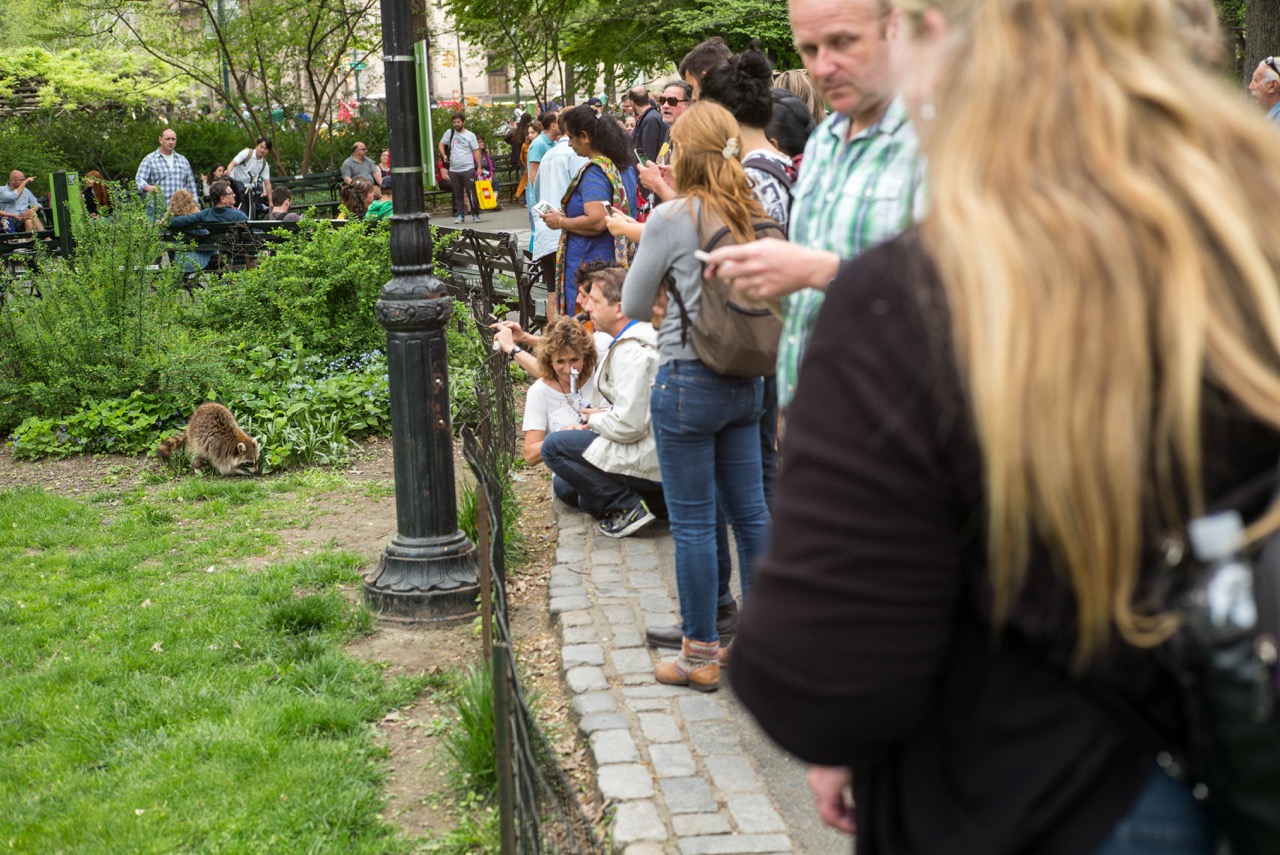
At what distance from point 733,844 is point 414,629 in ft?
7.61

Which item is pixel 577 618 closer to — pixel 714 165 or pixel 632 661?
pixel 632 661

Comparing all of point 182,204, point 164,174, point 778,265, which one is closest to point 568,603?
point 778,265

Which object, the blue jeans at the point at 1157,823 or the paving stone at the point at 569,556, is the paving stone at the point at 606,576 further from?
the blue jeans at the point at 1157,823

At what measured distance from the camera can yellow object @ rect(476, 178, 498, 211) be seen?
24.2 m

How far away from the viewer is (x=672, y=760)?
3.88 meters

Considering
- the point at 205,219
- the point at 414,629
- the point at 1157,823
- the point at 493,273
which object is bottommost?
the point at 414,629

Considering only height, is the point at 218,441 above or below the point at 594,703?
above

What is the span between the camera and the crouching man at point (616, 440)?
566 cm

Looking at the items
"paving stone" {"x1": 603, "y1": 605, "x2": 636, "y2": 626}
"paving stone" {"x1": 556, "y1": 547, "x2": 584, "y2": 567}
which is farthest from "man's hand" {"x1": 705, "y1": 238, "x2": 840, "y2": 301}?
"paving stone" {"x1": 556, "y1": 547, "x2": 584, "y2": 567}

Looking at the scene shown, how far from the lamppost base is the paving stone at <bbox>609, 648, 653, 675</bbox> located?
93cm

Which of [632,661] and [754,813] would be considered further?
[632,661]

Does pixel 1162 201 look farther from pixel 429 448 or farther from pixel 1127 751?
pixel 429 448

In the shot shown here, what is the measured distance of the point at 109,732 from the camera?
14.6 feet

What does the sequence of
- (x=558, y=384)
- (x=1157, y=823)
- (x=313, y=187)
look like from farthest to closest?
(x=313, y=187) < (x=558, y=384) < (x=1157, y=823)
